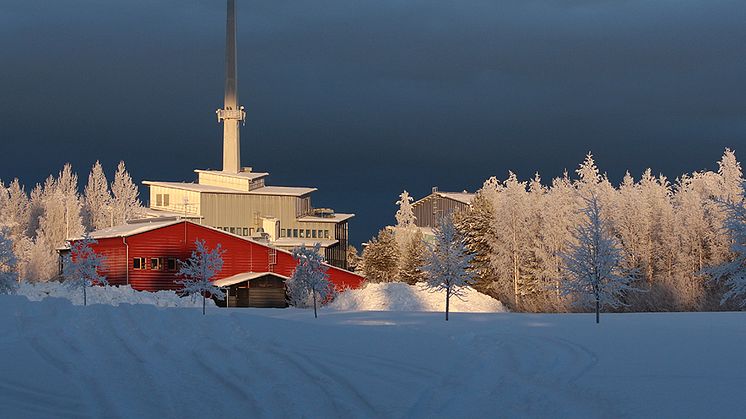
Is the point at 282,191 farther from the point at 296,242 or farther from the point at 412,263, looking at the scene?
the point at 412,263

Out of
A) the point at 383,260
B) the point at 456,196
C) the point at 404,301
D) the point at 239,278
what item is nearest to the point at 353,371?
the point at 404,301

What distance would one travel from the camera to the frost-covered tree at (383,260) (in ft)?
298

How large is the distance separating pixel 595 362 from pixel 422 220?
95.4 metres

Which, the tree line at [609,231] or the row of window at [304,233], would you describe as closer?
the tree line at [609,231]

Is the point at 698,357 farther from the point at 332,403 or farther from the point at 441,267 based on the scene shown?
the point at 441,267

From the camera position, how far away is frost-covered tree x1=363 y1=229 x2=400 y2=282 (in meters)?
90.9

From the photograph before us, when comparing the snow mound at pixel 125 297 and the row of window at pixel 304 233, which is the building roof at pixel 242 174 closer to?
the row of window at pixel 304 233

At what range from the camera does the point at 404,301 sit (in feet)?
209

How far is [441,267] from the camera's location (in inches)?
1737

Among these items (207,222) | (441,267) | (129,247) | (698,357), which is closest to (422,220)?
(207,222)

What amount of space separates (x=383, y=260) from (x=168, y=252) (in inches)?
1143

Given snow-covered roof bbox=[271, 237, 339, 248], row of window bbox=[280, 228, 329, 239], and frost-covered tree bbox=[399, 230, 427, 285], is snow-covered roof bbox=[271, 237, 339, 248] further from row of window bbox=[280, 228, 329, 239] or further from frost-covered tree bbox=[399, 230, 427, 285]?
frost-covered tree bbox=[399, 230, 427, 285]

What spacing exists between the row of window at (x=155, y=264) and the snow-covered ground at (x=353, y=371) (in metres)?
37.9

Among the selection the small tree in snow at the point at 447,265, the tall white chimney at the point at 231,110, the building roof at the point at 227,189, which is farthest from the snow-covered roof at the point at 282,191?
the small tree in snow at the point at 447,265
